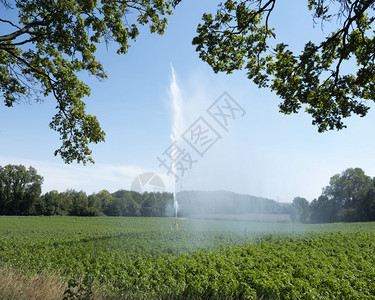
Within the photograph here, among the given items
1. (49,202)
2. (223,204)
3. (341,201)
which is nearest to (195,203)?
(223,204)

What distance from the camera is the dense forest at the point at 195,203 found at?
264 ft

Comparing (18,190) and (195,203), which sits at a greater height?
(18,190)

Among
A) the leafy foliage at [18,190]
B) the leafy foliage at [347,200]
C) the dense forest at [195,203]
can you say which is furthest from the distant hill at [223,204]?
the leafy foliage at [18,190]

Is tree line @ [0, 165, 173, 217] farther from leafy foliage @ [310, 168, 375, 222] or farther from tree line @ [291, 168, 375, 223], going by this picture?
leafy foliage @ [310, 168, 375, 222]

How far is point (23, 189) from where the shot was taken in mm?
82250

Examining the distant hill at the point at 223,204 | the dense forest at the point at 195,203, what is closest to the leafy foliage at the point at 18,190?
the dense forest at the point at 195,203

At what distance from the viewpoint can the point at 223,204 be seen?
275 feet

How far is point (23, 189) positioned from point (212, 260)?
87791mm

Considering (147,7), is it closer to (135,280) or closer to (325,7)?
(325,7)

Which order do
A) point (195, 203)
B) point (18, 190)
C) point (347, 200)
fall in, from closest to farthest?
point (195, 203), point (18, 190), point (347, 200)

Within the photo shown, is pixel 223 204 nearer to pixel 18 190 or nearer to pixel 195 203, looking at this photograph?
pixel 195 203

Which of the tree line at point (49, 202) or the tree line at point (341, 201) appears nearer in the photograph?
the tree line at point (49, 202)

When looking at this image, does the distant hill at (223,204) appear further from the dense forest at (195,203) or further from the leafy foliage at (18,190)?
the leafy foliage at (18,190)

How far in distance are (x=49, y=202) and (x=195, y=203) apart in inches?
1884
